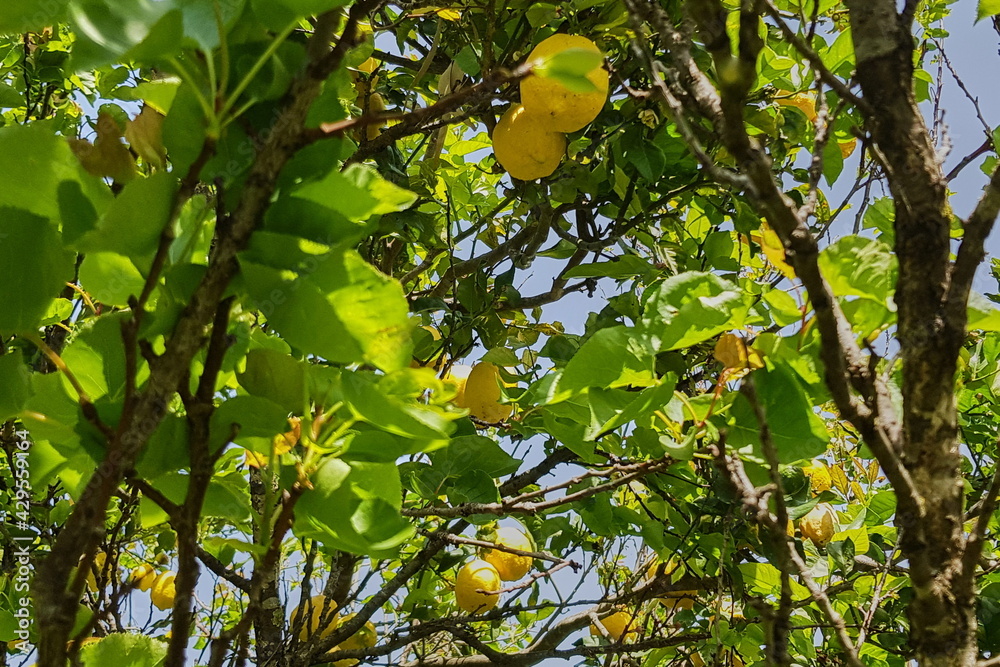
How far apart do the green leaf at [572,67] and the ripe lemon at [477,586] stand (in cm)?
110

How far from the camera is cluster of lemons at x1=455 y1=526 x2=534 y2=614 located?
130 cm

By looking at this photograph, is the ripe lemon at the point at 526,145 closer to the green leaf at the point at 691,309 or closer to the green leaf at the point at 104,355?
the green leaf at the point at 691,309

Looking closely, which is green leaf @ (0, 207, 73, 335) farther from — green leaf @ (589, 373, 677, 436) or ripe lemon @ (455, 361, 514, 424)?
ripe lemon @ (455, 361, 514, 424)

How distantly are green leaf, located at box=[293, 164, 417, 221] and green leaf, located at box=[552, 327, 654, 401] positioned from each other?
0.28 metres

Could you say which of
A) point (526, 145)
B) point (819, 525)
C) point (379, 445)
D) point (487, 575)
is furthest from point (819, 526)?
point (379, 445)

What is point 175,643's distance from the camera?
305 millimetres

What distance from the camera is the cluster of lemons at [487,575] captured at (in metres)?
1.30

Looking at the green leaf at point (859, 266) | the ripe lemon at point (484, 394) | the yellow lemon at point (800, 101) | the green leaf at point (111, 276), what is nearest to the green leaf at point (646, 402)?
the green leaf at point (859, 266)

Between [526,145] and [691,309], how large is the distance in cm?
48

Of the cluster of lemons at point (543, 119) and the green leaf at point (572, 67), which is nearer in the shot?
the green leaf at point (572, 67)

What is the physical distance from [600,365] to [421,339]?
1.44 ft

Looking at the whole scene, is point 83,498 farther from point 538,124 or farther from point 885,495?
point 885,495

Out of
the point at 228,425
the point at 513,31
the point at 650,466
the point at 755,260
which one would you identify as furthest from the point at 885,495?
the point at 228,425

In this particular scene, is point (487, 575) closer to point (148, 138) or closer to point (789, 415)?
point (789, 415)
